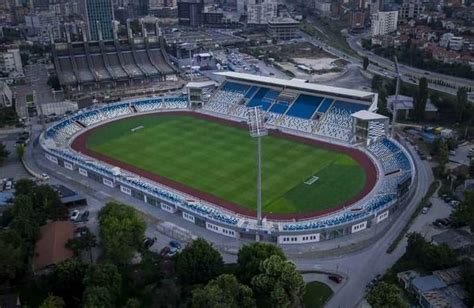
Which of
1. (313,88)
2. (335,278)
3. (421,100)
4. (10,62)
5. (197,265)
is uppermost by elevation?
(313,88)

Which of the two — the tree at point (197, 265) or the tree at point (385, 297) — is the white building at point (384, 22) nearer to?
the tree at point (197, 265)

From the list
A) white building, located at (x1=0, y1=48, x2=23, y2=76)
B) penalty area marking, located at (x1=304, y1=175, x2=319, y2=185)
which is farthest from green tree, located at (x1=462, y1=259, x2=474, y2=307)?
white building, located at (x1=0, y1=48, x2=23, y2=76)

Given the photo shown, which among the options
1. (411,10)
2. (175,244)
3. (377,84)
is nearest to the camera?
(175,244)

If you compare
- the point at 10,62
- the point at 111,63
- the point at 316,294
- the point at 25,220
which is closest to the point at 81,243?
the point at 25,220

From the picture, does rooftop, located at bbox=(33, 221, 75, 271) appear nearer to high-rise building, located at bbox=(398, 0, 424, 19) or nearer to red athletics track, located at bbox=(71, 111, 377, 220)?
red athletics track, located at bbox=(71, 111, 377, 220)

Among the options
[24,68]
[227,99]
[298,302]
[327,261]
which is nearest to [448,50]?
[227,99]

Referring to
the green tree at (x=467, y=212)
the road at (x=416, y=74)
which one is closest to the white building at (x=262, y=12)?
the road at (x=416, y=74)

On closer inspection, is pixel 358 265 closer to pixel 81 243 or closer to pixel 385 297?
pixel 385 297
